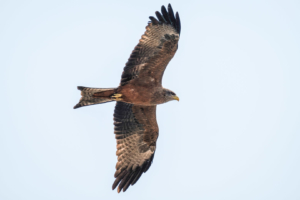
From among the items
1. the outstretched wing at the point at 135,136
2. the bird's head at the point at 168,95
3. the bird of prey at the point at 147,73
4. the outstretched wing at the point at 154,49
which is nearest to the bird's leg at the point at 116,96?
the bird of prey at the point at 147,73

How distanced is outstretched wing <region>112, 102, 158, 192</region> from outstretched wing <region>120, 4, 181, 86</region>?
1.28 meters

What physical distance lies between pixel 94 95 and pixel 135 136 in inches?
77.6

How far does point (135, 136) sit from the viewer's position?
13.4 meters

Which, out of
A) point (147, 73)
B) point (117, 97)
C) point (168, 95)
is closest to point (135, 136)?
point (117, 97)

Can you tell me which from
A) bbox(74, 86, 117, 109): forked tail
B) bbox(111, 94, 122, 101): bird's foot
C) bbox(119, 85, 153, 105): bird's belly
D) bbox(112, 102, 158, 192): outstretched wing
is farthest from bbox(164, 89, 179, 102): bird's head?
bbox(74, 86, 117, 109): forked tail

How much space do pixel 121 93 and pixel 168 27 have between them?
2.09m

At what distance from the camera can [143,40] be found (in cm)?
1202

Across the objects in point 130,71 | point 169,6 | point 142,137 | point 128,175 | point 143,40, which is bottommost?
point 128,175

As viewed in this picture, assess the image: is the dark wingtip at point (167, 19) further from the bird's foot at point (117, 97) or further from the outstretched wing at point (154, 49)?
the bird's foot at point (117, 97)

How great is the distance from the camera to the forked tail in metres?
12.1

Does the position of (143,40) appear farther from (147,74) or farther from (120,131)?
(120,131)

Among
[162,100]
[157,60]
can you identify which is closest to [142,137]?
[162,100]

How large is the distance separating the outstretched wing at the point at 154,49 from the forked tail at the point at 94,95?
0.44m

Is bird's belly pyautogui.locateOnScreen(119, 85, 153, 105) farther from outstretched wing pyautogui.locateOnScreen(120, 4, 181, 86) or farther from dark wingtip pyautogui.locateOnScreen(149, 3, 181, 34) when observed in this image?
dark wingtip pyautogui.locateOnScreen(149, 3, 181, 34)
